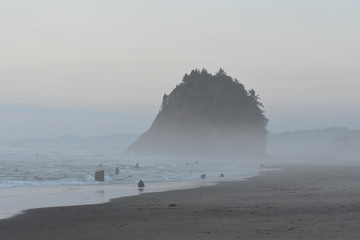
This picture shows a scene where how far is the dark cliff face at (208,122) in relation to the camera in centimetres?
12462

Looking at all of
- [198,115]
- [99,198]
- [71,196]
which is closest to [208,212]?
[99,198]

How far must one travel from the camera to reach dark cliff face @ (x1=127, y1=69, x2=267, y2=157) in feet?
409

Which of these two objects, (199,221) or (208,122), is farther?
(208,122)

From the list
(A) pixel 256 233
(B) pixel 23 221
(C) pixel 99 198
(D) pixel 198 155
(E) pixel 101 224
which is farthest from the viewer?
(D) pixel 198 155

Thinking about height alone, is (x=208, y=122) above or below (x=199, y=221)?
above

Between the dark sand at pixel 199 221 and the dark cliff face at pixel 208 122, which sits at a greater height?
the dark cliff face at pixel 208 122

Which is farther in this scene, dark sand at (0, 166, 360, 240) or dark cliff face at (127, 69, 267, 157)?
dark cliff face at (127, 69, 267, 157)

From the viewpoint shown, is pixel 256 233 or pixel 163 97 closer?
pixel 256 233

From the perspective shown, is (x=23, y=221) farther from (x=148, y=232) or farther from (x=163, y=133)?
(x=163, y=133)

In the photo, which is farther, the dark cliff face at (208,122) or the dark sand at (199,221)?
the dark cliff face at (208,122)

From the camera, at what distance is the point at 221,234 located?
404 inches

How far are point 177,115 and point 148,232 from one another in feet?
416

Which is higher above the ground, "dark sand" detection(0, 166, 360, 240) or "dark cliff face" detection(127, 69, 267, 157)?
"dark cliff face" detection(127, 69, 267, 157)

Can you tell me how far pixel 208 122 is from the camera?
131 metres
